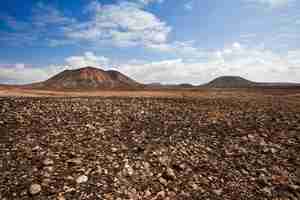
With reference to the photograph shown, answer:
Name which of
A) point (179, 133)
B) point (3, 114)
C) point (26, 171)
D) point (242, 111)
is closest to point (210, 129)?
point (179, 133)

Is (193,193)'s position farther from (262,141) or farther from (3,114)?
(3,114)

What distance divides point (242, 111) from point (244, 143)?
5431 millimetres

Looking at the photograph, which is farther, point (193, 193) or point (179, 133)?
point (179, 133)

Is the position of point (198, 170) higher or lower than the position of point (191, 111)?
lower

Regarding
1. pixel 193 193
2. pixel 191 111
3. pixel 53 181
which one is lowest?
pixel 193 193

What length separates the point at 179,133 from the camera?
9.53 m

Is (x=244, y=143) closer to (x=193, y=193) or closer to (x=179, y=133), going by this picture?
→ (x=179, y=133)

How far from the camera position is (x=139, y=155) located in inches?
288

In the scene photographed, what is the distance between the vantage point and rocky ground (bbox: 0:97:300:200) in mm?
5727

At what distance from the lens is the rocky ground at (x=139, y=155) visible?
5727 mm

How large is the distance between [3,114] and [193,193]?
8091mm

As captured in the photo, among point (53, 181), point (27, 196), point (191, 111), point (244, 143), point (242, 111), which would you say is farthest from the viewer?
point (242, 111)

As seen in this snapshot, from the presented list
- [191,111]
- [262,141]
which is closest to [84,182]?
[262,141]

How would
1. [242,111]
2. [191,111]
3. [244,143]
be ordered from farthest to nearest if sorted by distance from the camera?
1. [242,111]
2. [191,111]
3. [244,143]
